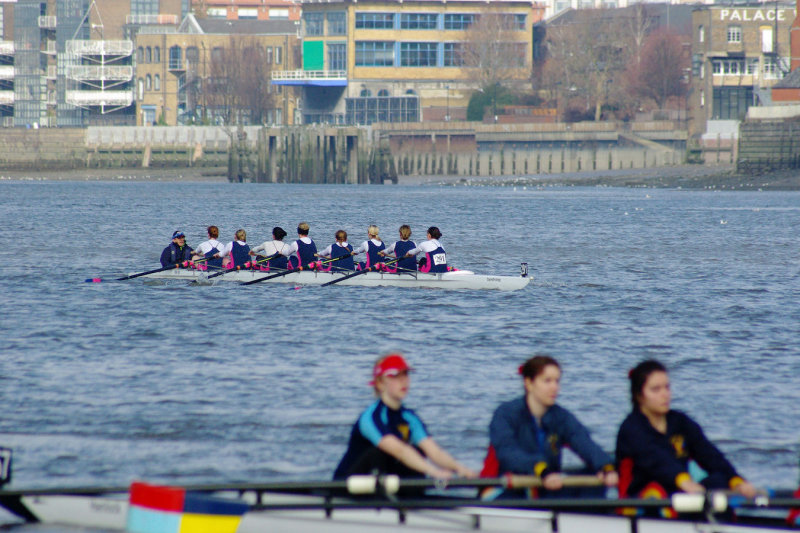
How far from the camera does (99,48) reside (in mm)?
124500

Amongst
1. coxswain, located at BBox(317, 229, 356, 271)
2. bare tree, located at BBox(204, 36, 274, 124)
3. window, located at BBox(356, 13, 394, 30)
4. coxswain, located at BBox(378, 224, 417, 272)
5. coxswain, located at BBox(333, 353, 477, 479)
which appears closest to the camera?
coxswain, located at BBox(333, 353, 477, 479)

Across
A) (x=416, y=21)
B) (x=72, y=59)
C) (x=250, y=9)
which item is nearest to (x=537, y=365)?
(x=416, y=21)

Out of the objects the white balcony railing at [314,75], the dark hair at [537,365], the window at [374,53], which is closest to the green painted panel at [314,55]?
the white balcony railing at [314,75]

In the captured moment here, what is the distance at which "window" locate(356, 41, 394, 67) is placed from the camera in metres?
109

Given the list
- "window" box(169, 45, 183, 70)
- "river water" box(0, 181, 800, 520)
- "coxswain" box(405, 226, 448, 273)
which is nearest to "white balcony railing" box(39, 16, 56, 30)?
"window" box(169, 45, 183, 70)

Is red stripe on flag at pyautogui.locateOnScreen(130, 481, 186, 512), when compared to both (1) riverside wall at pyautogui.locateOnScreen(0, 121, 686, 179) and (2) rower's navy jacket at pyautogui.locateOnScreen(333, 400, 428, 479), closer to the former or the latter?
(2) rower's navy jacket at pyautogui.locateOnScreen(333, 400, 428, 479)

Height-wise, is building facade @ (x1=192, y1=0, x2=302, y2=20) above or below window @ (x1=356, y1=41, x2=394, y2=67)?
above

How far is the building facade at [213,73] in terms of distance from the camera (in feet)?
398

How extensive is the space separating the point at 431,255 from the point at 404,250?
70 centimetres

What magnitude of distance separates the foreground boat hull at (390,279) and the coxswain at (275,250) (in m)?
0.24

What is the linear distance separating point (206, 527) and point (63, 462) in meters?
3.64

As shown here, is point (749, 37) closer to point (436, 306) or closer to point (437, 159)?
point (437, 159)

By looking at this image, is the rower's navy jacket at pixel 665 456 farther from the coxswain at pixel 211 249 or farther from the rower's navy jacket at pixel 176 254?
the rower's navy jacket at pixel 176 254

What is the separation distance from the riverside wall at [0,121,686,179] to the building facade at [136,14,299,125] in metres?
9.22
